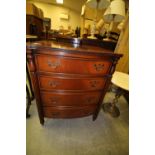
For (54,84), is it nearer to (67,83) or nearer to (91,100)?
(67,83)

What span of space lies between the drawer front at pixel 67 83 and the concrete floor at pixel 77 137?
55 cm

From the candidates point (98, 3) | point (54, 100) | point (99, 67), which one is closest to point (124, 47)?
point (98, 3)

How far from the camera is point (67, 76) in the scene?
41.1 inches

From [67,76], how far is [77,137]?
2.32 ft

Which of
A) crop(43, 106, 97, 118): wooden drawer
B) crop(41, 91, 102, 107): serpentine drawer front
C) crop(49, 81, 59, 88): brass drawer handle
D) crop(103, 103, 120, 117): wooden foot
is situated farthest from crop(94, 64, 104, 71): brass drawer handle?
crop(103, 103, 120, 117): wooden foot

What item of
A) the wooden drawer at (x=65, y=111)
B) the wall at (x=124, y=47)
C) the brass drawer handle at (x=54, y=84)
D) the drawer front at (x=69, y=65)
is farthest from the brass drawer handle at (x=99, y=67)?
the wall at (x=124, y=47)

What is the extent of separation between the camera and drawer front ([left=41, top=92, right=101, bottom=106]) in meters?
1.14


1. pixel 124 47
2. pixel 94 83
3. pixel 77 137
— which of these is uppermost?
pixel 124 47

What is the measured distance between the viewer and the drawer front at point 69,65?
96cm

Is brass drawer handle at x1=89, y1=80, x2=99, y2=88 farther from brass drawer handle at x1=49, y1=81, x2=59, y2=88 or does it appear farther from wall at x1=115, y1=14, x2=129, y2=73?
wall at x1=115, y1=14, x2=129, y2=73

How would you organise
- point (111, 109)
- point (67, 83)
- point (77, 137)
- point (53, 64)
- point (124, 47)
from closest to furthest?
point (53, 64) < point (67, 83) < point (77, 137) < point (111, 109) < point (124, 47)

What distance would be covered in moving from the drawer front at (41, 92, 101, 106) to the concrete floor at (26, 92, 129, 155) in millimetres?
347

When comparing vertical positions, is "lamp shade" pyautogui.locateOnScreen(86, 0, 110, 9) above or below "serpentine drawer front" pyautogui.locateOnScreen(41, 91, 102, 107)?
above
